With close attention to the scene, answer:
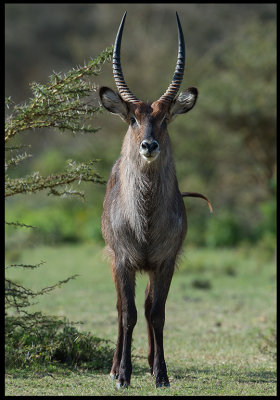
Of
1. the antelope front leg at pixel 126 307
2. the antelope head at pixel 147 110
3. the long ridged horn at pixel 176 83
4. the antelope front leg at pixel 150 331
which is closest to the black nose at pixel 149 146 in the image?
the antelope head at pixel 147 110

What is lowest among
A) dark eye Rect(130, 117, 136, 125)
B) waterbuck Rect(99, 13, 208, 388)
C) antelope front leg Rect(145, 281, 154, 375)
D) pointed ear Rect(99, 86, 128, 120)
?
antelope front leg Rect(145, 281, 154, 375)

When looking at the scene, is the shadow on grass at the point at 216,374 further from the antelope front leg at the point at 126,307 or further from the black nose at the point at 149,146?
the black nose at the point at 149,146

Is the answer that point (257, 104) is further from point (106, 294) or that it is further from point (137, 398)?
point (137, 398)

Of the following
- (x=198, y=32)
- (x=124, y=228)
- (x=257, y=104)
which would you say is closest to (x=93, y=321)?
(x=124, y=228)

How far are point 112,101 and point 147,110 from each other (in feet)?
1.26

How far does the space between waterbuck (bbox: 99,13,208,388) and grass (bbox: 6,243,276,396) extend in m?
0.50

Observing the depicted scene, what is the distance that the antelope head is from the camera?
20.7 ft

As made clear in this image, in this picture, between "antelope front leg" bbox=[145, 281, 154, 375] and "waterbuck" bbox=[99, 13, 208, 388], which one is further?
"antelope front leg" bbox=[145, 281, 154, 375]

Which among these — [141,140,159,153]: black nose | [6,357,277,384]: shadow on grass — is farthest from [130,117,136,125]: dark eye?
[6,357,277,384]: shadow on grass

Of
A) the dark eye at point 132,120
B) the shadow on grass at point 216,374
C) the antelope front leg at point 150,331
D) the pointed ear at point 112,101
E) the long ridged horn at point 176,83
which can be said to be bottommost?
the shadow on grass at point 216,374

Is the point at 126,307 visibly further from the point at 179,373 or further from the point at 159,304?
the point at 179,373

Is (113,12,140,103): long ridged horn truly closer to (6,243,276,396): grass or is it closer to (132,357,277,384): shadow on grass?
(6,243,276,396): grass

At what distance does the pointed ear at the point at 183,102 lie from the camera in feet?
22.5

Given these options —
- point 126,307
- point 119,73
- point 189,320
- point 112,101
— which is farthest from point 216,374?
point 189,320
